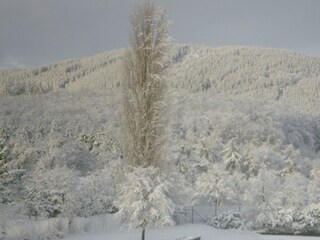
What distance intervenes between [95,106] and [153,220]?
290 feet

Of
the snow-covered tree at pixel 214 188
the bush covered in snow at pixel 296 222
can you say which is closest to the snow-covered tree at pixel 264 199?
the bush covered in snow at pixel 296 222

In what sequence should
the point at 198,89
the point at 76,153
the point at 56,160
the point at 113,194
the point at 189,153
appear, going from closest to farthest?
the point at 113,194, the point at 56,160, the point at 76,153, the point at 189,153, the point at 198,89

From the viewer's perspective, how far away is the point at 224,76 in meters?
156

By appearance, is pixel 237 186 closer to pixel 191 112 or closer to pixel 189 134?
pixel 189 134

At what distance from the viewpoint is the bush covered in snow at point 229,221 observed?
86.2 ft

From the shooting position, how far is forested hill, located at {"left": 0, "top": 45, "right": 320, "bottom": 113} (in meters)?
140

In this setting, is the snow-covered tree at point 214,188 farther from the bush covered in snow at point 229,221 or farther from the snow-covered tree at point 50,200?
the snow-covered tree at point 50,200

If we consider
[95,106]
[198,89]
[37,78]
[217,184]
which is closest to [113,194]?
[217,184]

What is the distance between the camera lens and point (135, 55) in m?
19.9

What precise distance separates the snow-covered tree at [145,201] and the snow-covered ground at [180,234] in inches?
96.9

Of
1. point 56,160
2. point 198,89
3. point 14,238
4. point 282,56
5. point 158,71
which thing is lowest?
point 14,238

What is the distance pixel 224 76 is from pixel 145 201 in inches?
5509

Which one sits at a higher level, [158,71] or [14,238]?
[158,71]

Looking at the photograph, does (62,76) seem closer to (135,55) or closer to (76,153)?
→ (76,153)
